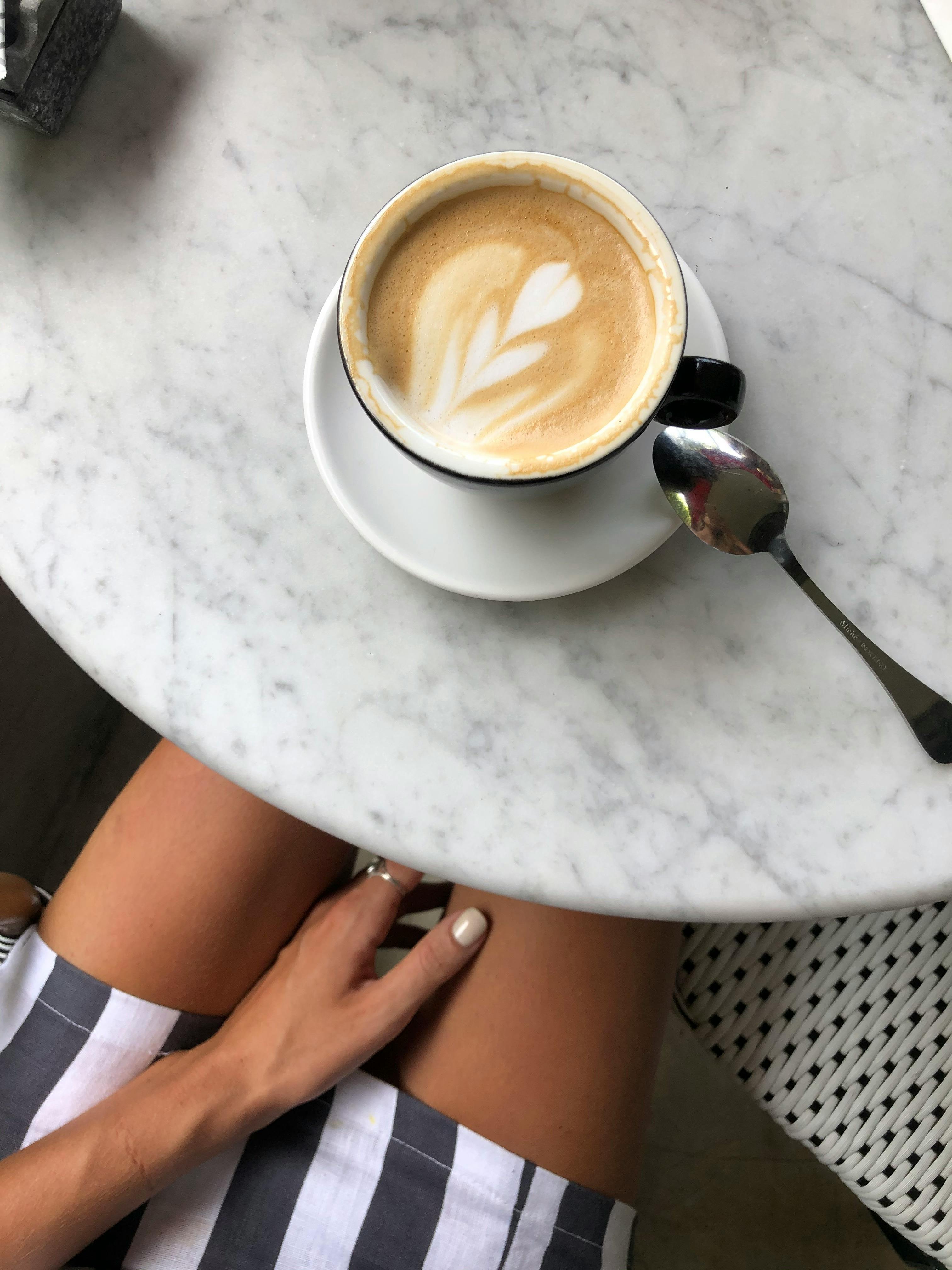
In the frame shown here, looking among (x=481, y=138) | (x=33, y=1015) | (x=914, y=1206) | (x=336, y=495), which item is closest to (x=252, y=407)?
(x=336, y=495)

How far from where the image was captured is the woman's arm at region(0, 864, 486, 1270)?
0.70 m

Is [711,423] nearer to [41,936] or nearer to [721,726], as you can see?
[721,726]

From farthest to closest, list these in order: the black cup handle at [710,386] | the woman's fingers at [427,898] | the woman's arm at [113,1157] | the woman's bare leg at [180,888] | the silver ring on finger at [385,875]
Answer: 1. the woman's fingers at [427,898]
2. the silver ring on finger at [385,875]
3. the woman's bare leg at [180,888]
4. the woman's arm at [113,1157]
5. the black cup handle at [710,386]

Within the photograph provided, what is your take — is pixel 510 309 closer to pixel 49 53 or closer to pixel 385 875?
pixel 49 53

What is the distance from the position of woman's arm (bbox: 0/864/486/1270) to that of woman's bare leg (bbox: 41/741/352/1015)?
56mm

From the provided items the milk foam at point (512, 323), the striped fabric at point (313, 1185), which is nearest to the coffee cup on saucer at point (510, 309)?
the milk foam at point (512, 323)

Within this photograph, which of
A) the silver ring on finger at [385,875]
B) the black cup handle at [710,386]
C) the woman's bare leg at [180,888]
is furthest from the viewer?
the silver ring on finger at [385,875]

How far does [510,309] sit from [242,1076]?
2.30 feet

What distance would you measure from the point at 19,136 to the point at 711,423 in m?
0.56

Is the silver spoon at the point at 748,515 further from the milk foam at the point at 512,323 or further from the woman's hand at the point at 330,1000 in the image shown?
the woman's hand at the point at 330,1000

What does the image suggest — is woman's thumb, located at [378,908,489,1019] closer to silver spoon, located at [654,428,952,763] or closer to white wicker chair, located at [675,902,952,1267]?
white wicker chair, located at [675,902,952,1267]

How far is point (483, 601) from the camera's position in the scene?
0.62 metres

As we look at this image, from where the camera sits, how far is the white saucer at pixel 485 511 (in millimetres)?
572

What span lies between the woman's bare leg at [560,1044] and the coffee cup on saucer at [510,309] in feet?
1.53
